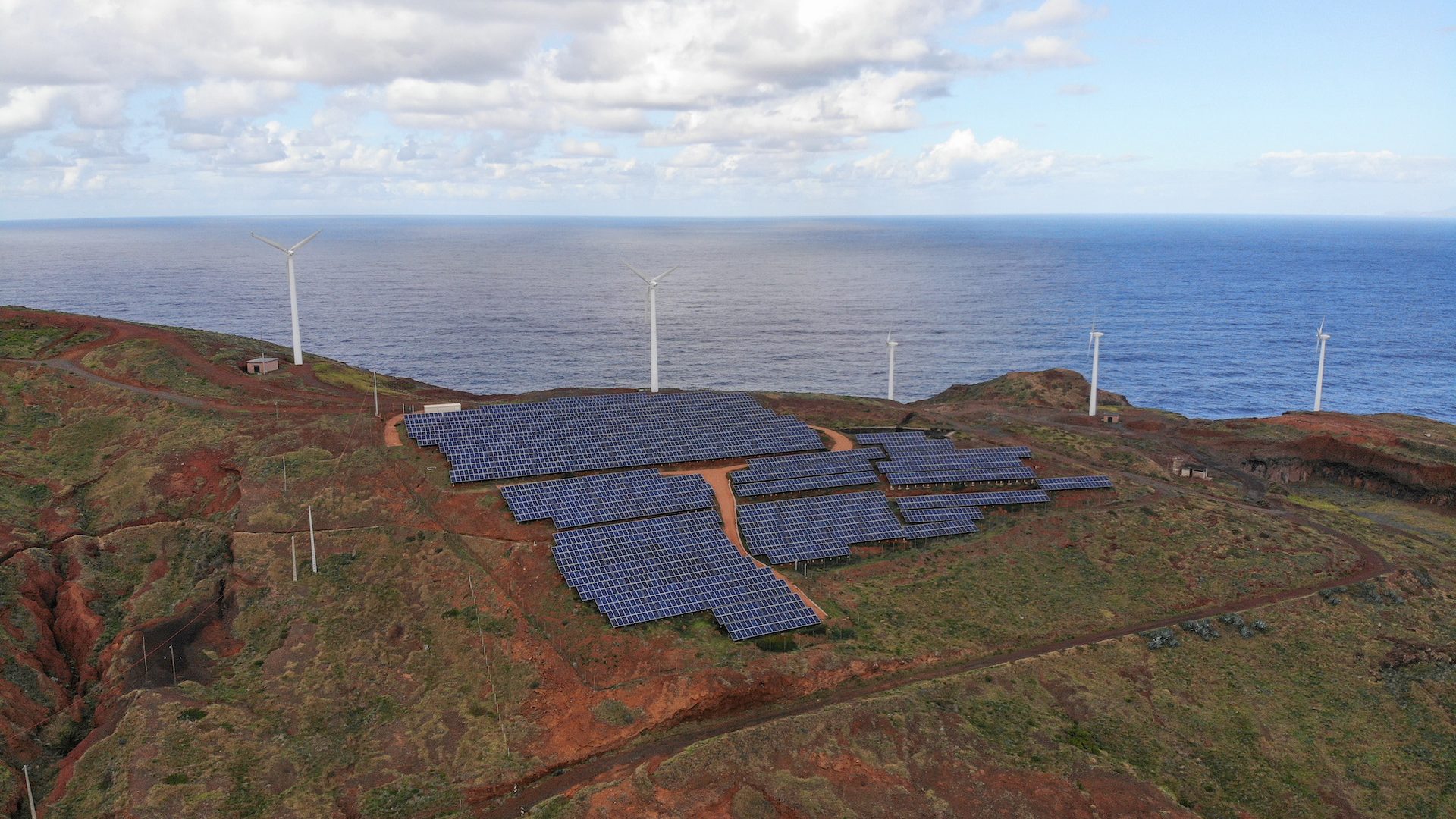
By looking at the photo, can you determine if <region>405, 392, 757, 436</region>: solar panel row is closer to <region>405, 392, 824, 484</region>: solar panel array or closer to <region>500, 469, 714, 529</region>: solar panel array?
<region>405, 392, 824, 484</region>: solar panel array

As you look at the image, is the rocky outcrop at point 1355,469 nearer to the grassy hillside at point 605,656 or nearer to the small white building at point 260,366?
the grassy hillside at point 605,656

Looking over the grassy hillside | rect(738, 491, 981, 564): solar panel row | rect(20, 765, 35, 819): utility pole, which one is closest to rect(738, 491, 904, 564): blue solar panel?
rect(738, 491, 981, 564): solar panel row

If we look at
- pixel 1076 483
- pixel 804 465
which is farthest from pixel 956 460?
pixel 804 465

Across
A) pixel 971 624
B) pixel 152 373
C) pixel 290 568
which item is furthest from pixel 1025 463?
pixel 152 373

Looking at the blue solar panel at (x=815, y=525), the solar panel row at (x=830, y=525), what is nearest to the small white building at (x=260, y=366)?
Answer: the blue solar panel at (x=815, y=525)

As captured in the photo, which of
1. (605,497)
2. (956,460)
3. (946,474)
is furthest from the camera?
(956,460)

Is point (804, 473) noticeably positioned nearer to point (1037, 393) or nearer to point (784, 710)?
point (784, 710)

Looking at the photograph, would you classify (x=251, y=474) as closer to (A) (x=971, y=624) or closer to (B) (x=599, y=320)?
(A) (x=971, y=624)
